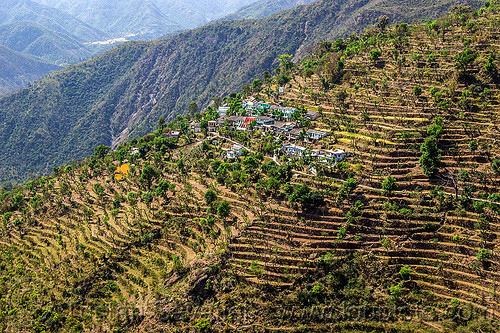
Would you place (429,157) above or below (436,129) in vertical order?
below

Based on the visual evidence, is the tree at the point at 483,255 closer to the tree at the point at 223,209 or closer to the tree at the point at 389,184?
the tree at the point at 389,184

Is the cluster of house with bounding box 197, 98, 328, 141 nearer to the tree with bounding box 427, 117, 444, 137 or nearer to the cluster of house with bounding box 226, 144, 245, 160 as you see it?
the cluster of house with bounding box 226, 144, 245, 160

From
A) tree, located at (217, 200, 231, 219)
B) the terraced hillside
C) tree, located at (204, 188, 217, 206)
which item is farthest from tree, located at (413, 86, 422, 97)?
tree, located at (204, 188, 217, 206)

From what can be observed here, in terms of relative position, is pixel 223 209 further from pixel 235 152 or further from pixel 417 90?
pixel 417 90

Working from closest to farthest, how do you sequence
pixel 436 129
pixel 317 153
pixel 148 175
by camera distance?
pixel 436 129 < pixel 317 153 < pixel 148 175

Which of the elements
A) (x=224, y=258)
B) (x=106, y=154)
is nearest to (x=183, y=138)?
(x=106, y=154)

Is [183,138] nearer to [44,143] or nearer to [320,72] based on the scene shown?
[320,72]

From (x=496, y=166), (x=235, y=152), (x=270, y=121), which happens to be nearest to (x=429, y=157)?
(x=496, y=166)
